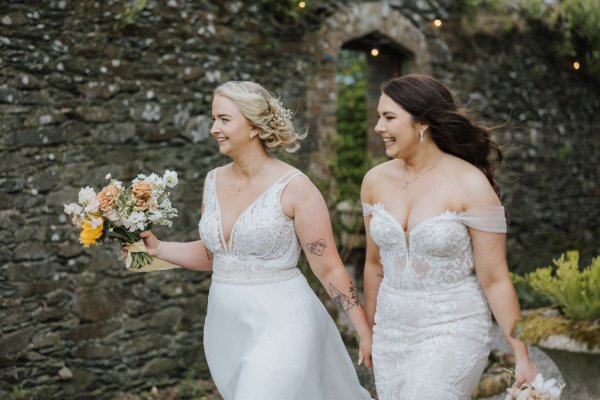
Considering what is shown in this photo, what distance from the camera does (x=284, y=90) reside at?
8.21 m

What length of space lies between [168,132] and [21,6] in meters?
1.56

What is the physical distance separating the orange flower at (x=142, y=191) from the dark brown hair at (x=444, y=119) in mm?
1244

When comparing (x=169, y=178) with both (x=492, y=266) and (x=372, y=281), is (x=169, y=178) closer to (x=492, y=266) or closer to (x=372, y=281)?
(x=372, y=281)

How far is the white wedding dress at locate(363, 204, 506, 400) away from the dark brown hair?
38 centimetres

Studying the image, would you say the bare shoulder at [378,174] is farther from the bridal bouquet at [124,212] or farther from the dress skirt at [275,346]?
the bridal bouquet at [124,212]

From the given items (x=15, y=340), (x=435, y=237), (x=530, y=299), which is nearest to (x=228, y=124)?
(x=435, y=237)

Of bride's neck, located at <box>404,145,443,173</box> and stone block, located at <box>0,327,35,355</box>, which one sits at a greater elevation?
bride's neck, located at <box>404,145,443,173</box>

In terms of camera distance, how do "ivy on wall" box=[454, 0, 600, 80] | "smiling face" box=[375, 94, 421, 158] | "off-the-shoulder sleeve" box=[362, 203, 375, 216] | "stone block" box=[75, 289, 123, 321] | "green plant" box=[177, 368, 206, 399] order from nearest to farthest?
"smiling face" box=[375, 94, 421, 158] < "off-the-shoulder sleeve" box=[362, 203, 375, 216] < "stone block" box=[75, 289, 123, 321] < "green plant" box=[177, 368, 206, 399] < "ivy on wall" box=[454, 0, 600, 80]

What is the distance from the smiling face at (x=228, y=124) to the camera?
4.13m

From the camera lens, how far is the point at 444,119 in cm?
392

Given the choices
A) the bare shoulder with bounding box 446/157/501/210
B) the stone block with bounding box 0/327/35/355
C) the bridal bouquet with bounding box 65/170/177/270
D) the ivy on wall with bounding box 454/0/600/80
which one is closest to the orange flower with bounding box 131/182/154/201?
the bridal bouquet with bounding box 65/170/177/270

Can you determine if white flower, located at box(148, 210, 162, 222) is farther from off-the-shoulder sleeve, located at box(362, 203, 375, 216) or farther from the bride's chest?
the bride's chest

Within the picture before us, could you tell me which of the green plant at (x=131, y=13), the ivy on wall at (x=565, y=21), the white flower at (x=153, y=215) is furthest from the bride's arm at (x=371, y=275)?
the ivy on wall at (x=565, y=21)

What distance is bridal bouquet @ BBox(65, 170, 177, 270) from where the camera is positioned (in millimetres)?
4137
